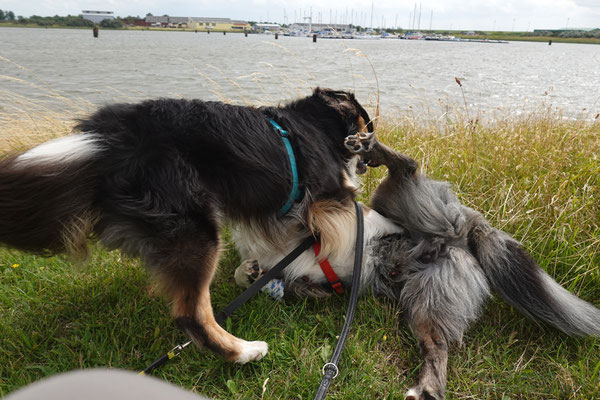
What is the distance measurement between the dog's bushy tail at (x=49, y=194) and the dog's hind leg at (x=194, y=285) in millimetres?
436

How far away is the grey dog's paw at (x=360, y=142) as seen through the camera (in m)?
2.83

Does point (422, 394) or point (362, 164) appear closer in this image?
point (422, 394)

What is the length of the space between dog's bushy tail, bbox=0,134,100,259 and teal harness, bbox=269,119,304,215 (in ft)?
3.39

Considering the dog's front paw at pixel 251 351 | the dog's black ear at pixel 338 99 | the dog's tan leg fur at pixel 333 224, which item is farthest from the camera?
the dog's black ear at pixel 338 99

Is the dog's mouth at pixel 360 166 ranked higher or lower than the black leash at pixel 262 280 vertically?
higher

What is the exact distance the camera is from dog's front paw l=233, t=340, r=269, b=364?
2137mm

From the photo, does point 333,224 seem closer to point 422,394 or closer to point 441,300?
point 441,300

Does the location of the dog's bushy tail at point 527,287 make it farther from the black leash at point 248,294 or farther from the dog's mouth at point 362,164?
the black leash at point 248,294

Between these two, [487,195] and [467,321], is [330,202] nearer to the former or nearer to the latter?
[467,321]

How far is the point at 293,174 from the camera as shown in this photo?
2.48 metres

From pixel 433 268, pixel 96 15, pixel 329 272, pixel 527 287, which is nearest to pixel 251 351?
pixel 329 272

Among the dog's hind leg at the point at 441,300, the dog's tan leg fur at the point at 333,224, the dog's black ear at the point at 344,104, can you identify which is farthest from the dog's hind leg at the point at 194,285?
the dog's black ear at the point at 344,104

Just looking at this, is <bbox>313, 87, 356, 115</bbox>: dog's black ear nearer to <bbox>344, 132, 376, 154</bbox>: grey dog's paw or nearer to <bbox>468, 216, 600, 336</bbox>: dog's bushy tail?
<bbox>344, 132, 376, 154</bbox>: grey dog's paw

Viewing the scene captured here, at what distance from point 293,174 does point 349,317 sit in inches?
35.9
